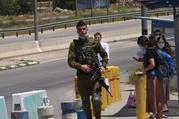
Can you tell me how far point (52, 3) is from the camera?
103 metres

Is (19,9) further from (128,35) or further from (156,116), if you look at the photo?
(156,116)

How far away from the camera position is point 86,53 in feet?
35.6

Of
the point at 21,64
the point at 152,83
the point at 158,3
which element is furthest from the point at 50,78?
the point at 158,3

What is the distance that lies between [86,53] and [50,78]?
39.8ft

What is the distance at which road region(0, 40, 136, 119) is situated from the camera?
18.2m

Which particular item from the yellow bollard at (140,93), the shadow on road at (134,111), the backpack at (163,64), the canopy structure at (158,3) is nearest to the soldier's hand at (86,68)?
the yellow bollard at (140,93)

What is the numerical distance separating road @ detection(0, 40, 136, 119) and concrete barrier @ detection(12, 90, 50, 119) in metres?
2.75

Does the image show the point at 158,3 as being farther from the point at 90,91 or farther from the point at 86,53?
the point at 90,91

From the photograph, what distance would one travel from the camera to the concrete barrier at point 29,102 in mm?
10609

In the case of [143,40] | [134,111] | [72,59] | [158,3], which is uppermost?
[158,3]

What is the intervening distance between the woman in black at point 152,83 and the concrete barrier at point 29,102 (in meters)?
2.03

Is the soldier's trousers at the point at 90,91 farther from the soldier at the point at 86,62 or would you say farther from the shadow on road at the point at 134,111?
the shadow on road at the point at 134,111

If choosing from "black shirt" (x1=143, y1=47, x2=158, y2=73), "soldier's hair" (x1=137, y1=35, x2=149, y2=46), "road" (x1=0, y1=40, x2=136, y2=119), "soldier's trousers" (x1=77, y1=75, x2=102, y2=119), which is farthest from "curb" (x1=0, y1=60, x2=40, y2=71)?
"soldier's trousers" (x1=77, y1=75, x2=102, y2=119)

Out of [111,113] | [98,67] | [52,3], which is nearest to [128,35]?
[111,113]
